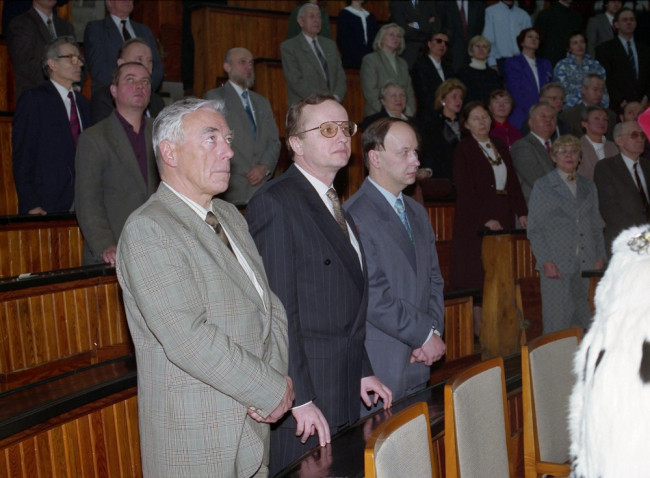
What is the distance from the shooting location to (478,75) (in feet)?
22.3

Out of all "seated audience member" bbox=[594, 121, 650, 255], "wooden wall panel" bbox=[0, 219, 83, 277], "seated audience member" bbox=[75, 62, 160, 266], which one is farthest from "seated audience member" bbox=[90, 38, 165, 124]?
"seated audience member" bbox=[594, 121, 650, 255]

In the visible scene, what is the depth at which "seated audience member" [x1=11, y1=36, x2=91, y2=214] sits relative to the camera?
4055 millimetres

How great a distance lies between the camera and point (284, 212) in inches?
91.7

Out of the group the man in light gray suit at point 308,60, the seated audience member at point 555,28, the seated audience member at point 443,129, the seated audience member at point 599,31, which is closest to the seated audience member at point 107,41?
the man in light gray suit at point 308,60

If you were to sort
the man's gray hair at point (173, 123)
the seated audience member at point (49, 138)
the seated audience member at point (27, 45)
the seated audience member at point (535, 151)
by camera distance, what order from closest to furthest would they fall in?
the man's gray hair at point (173, 123), the seated audience member at point (49, 138), the seated audience member at point (27, 45), the seated audience member at point (535, 151)

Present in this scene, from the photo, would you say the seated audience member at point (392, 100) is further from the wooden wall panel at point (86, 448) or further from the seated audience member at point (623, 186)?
the wooden wall panel at point (86, 448)

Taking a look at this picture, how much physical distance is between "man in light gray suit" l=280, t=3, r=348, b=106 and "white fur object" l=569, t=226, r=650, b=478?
4802mm

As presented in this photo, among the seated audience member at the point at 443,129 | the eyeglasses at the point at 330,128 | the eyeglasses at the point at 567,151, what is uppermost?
the seated audience member at the point at 443,129

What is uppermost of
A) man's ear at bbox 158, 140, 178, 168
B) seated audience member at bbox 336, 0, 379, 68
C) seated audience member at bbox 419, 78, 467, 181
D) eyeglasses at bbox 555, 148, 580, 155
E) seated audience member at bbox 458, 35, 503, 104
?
seated audience member at bbox 336, 0, 379, 68

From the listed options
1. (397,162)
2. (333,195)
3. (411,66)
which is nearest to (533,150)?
(411,66)

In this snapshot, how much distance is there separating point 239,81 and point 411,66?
7.62 ft

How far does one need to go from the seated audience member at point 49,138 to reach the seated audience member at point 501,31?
4.65 m

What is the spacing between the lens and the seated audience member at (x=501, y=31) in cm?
772

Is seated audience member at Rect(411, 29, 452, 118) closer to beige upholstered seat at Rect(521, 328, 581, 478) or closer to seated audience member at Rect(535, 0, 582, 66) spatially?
seated audience member at Rect(535, 0, 582, 66)
